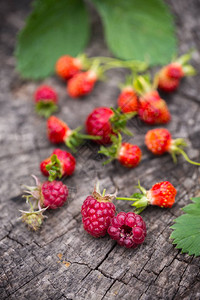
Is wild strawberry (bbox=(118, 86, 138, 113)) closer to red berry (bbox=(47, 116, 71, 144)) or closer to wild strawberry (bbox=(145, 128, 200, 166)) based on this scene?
wild strawberry (bbox=(145, 128, 200, 166))

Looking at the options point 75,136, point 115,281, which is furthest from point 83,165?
point 115,281

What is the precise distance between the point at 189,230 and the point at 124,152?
0.41 meters

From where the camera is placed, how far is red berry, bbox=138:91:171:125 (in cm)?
150

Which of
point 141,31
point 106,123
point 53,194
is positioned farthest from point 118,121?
point 141,31

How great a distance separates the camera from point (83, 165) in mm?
1403

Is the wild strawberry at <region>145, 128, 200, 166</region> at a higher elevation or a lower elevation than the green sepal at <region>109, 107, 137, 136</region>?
lower

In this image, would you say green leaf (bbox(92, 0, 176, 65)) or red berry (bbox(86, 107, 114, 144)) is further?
green leaf (bbox(92, 0, 176, 65))

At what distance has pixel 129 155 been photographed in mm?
1334

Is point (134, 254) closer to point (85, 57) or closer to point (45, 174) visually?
point (45, 174)

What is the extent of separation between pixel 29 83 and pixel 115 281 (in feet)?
Result: 3.97

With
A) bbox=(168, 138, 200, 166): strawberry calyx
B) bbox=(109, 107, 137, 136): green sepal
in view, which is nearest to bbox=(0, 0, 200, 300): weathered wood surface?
bbox=(168, 138, 200, 166): strawberry calyx

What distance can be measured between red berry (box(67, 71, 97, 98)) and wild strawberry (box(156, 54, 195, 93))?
13.5 inches

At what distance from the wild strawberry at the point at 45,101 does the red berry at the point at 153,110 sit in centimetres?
44

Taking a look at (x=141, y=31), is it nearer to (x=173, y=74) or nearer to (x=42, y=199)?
(x=173, y=74)
